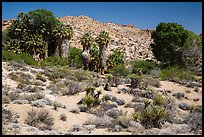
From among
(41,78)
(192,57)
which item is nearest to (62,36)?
(192,57)

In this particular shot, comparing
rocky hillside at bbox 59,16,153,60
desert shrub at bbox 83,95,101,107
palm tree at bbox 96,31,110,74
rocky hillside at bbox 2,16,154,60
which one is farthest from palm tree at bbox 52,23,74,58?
desert shrub at bbox 83,95,101,107

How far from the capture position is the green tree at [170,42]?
4759 centimetres

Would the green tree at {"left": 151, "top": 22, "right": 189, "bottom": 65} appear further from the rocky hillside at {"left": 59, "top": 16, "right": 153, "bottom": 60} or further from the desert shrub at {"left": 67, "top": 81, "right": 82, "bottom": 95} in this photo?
the desert shrub at {"left": 67, "top": 81, "right": 82, "bottom": 95}

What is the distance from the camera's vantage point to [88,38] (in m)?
42.6

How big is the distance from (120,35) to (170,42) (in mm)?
35700

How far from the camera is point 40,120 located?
13789mm

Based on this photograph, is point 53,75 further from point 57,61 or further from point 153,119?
point 57,61

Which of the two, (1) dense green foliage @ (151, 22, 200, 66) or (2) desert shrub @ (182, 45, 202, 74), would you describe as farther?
(1) dense green foliage @ (151, 22, 200, 66)

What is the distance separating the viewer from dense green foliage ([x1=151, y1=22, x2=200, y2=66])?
1873 inches

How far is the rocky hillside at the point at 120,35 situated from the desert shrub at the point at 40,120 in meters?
52.0

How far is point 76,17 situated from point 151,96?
76118 millimetres

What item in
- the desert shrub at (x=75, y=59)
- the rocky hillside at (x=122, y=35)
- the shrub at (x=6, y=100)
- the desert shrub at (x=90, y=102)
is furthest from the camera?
the rocky hillside at (x=122, y=35)

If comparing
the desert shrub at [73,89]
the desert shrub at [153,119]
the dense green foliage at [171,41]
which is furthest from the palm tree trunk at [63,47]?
the desert shrub at [153,119]

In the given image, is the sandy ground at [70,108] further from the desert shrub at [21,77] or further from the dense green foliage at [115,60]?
the dense green foliage at [115,60]
